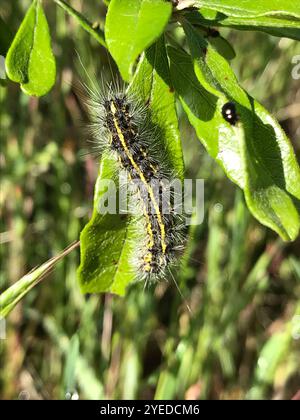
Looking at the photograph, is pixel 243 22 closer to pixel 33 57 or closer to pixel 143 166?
pixel 33 57

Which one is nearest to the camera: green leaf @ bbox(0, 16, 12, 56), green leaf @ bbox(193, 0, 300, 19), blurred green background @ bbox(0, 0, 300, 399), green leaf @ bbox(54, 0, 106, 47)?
green leaf @ bbox(193, 0, 300, 19)

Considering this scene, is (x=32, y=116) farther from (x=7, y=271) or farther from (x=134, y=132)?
(x=134, y=132)

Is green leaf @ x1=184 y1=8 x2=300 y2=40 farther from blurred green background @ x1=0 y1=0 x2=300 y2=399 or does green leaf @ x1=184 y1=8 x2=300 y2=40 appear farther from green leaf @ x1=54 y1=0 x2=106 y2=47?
blurred green background @ x1=0 y1=0 x2=300 y2=399

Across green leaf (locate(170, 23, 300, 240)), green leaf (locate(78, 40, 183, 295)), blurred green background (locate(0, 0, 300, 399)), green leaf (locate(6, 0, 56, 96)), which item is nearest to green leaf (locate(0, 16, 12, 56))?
green leaf (locate(6, 0, 56, 96))

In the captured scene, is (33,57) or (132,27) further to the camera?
(33,57)

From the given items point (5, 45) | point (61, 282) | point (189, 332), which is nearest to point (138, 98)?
point (5, 45)

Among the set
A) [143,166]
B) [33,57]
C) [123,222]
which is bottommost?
[123,222]

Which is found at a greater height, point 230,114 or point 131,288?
point 230,114

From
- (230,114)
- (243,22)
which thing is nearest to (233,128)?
(230,114)
